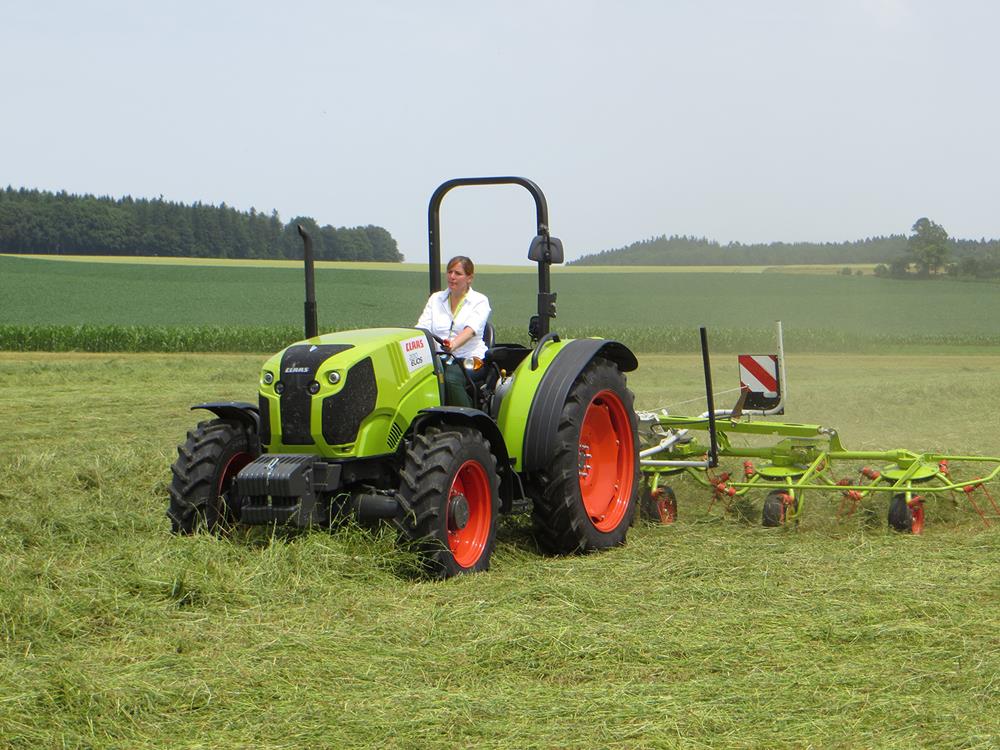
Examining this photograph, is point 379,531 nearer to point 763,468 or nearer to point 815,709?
point 815,709

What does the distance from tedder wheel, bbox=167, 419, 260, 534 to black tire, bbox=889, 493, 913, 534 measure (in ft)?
12.8

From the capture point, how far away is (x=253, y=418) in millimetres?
6461

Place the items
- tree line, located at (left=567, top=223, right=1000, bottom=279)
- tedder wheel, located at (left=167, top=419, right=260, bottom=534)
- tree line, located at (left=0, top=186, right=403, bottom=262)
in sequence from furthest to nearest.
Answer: tree line, located at (left=0, top=186, right=403, bottom=262), tree line, located at (left=567, top=223, right=1000, bottom=279), tedder wheel, located at (left=167, top=419, right=260, bottom=534)

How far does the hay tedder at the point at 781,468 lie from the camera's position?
7.55 metres

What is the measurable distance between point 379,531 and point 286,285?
145 ft

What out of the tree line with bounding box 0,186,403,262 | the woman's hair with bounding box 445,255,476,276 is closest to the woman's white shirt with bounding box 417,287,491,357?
the woman's hair with bounding box 445,255,476,276

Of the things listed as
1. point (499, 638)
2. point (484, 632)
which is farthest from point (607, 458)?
point (499, 638)

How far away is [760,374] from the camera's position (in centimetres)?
912

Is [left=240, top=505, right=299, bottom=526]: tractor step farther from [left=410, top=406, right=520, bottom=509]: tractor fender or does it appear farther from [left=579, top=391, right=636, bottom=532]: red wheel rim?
[left=579, top=391, right=636, bottom=532]: red wheel rim

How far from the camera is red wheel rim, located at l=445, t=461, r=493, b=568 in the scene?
236 inches

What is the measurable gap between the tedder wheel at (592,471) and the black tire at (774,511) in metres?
0.91

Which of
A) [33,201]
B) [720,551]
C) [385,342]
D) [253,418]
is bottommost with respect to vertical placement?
[720,551]

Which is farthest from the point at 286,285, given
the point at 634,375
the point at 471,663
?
the point at 471,663

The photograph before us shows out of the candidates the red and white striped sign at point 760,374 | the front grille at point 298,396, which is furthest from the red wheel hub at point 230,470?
the red and white striped sign at point 760,374
